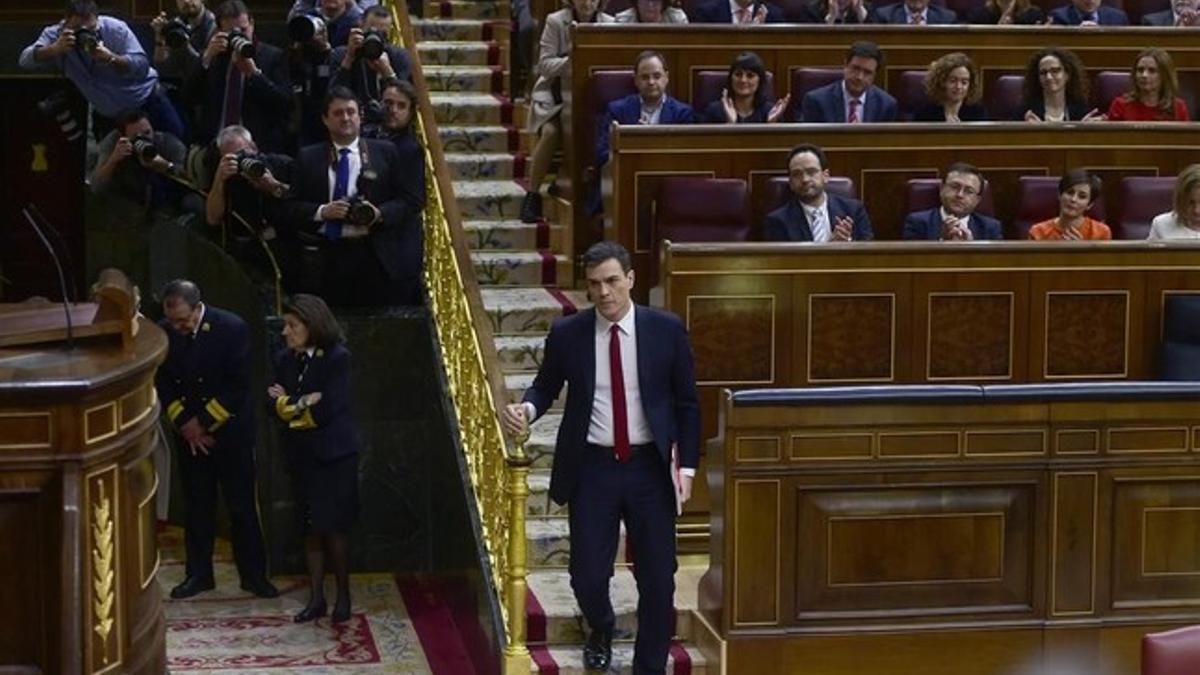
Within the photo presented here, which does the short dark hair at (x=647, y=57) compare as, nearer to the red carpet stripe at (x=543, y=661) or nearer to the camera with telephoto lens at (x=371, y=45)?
the camera with telephoto lens at (x=371, y=45)

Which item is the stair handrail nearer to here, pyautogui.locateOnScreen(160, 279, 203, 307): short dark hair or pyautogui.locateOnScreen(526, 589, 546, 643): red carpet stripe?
pyautogui.locateOnScreen(526, 589, 546, 643): red carpet stripe

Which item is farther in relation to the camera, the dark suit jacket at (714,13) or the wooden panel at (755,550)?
the dark suit jacket at (714,13)

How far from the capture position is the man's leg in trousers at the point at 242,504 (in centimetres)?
785

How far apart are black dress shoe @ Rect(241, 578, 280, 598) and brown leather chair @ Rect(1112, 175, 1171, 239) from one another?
307 centimetres

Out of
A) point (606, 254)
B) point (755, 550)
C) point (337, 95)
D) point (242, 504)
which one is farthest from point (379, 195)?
point (755, 550)

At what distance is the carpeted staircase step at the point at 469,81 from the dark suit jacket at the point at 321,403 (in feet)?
7.57

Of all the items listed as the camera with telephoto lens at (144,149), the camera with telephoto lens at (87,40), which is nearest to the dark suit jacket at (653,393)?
the camera with telephoto lens at (144,149)

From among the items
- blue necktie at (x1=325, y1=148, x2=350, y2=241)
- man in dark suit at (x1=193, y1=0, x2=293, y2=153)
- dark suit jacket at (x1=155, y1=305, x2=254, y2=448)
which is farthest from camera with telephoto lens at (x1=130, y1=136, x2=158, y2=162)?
blue necktie at (x1=325, y1=148, x2=350, y2=241)

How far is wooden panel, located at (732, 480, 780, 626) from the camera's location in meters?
5.95

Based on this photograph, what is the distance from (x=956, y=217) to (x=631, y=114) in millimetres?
1289

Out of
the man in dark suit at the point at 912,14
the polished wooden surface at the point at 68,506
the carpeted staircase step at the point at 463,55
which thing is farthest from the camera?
the carpeted staircase step at the point at 463,55

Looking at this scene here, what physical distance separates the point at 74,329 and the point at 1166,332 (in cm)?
327

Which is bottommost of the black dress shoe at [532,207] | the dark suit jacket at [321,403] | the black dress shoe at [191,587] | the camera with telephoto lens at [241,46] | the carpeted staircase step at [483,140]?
the black dress shoe at [191,587]

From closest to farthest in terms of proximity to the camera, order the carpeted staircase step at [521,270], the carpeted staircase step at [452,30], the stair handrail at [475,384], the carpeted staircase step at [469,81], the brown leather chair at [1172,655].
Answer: the brown leather chair at [1172,655] → the stair handrail at [475,384] → the carpeted staircase step at [521,270] → the carpeted staircase step at [469,81] → the carpeted staircase step at [452,30]
